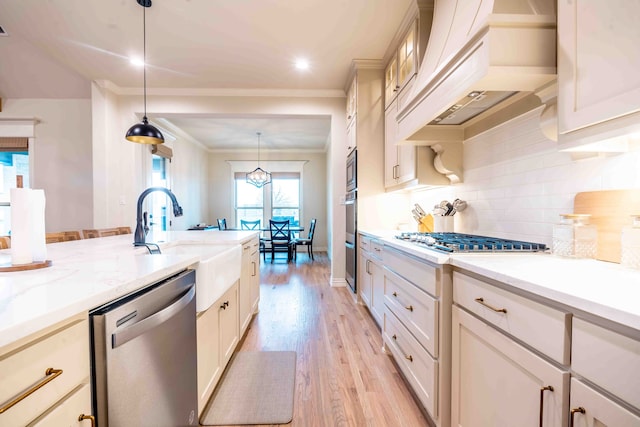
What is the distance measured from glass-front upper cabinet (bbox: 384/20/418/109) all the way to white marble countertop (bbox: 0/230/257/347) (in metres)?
2.25

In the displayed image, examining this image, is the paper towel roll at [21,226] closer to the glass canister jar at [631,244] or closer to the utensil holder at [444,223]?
the glass canister jar at [631,244]

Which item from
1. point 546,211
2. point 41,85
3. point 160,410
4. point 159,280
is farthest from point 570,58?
point 41,85

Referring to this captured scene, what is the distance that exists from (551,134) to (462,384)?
1.14 m

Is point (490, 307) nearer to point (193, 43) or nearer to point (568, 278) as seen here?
point (568, 278)

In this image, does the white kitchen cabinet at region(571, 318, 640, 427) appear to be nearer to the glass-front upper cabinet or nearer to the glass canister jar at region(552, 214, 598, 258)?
the glass canister jar at region(552, 214, 598, 258)

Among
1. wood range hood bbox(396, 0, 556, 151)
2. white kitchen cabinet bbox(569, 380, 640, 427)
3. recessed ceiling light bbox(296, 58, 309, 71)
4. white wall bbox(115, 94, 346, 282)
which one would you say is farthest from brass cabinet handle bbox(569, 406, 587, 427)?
recessed ceiling light bbox(296, 58, 309, 71)

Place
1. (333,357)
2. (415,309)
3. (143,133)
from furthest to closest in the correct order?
(143,133), (333,357), (415,309)

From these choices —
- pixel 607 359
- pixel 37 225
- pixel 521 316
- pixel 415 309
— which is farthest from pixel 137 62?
pixel 607 359

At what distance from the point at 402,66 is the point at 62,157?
15.3ft

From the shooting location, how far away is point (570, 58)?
928mm

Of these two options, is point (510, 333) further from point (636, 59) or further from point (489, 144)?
point (489, 144)

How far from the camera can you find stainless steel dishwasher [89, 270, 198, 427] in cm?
67

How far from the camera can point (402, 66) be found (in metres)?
2.58

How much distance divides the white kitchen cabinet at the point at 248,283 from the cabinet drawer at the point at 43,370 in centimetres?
147
